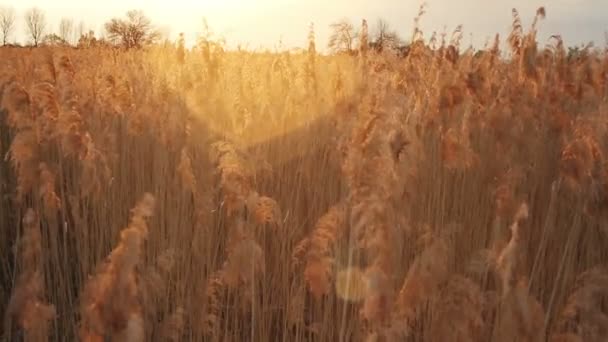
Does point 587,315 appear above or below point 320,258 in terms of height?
below

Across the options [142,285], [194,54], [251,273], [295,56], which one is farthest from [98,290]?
[295,56]

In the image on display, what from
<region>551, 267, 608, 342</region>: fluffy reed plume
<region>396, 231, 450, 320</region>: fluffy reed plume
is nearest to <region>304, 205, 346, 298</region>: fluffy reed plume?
<region>396, 231, 450, 320</region>: fluffy reed plume

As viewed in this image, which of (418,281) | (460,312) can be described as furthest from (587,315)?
(418,281)

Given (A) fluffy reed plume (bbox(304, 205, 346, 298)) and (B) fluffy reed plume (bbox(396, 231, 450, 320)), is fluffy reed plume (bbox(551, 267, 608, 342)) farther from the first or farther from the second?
(A) fluffy reed plume (bbox(304, 205, 346, 298))

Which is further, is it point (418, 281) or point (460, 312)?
point (460, 312)

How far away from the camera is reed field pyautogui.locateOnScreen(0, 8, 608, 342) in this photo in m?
1.42

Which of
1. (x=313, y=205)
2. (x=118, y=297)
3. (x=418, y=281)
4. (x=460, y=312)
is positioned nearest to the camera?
(x=118, y=297)

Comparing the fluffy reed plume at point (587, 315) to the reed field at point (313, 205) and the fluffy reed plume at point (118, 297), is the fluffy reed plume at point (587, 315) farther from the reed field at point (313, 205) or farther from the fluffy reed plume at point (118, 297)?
the fluffy reed plume at point (118, 297)

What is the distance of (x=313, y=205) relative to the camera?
2729 mm

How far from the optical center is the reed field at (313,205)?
142cm

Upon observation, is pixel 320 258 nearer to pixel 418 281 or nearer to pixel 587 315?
pixel 418 281

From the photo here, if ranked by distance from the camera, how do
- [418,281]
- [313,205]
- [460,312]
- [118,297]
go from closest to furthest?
[118,297] → [418,281] → [460,312] → [313,205]

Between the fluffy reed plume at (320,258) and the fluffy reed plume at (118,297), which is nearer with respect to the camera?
the fluffy reed plume at (118,297)

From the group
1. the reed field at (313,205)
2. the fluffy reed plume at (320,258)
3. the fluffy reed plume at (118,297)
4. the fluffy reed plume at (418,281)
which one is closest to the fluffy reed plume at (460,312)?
the reed field at (313,205)
